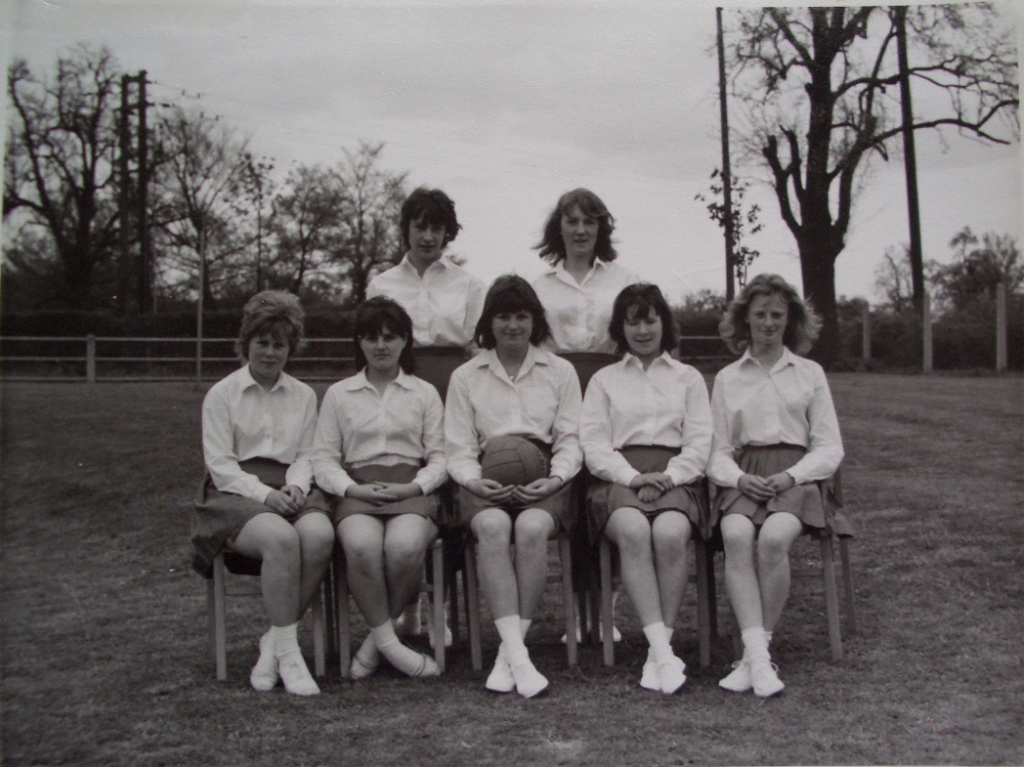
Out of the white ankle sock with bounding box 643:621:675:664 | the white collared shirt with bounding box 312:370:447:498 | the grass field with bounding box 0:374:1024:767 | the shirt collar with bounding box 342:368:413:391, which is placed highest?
the shirt collar with bounding box 342:368:413:391

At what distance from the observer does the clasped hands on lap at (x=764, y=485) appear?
3262mm

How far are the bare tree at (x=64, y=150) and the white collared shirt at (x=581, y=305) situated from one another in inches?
73.9

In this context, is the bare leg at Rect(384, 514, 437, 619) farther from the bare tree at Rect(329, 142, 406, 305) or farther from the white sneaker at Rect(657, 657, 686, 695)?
the bare tree at Rect(329, 142, 406, 305)

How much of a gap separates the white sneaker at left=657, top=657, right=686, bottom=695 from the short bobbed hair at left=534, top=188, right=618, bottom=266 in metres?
1.58

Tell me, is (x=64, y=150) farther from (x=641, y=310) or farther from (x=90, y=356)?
(x=90, y=356)

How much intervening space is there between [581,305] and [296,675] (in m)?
1.66

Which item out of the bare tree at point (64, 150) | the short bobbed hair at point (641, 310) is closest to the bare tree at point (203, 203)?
the bare tree at point (64, 150)

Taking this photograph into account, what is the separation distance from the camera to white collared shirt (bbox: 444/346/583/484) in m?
3.47

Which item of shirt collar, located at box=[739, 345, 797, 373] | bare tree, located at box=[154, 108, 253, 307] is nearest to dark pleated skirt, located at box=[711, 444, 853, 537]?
shirt collar, located at box=[739, 345, 797, 373]

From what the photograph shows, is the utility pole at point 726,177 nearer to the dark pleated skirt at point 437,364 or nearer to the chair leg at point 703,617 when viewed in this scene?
the dark pleated skirt at point 437,364

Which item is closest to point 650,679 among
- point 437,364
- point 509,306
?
point 509,306

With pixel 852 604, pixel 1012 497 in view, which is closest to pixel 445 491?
pixel 852 604

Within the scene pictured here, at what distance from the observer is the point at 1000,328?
5.92 metres

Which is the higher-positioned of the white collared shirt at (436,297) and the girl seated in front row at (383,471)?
the white collared shirt at (436,297)
